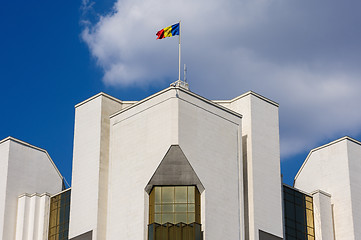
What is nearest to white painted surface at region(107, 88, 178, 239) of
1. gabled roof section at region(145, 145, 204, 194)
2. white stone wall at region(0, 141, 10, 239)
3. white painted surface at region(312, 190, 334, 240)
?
gabled roof section at region(145, 145, 204, 194)

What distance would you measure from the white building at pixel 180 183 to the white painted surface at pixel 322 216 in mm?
83

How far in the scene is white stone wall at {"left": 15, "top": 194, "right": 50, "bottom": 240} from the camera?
82.6 m

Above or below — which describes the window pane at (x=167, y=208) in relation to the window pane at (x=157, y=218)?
above

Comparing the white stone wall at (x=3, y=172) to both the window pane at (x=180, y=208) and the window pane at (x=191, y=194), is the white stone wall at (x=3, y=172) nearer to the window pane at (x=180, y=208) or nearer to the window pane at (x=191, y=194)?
the window pane at (x=180, y=208)

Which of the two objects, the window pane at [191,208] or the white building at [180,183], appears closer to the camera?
the window pane at [191,208]

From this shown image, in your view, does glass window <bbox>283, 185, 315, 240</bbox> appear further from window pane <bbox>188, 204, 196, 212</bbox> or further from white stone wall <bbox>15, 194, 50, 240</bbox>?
white stone wall <bbox>15, 194, 50, 240</bbox>

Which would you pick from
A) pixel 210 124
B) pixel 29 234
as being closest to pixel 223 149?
pixel 210 124

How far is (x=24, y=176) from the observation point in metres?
85.6

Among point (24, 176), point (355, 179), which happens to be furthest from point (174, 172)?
point (355, 179)

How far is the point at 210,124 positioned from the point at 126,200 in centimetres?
855

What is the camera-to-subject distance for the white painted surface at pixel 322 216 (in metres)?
81.1

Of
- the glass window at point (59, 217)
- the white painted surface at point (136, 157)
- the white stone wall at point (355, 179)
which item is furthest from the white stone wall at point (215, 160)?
the glass window at point (59, 217)

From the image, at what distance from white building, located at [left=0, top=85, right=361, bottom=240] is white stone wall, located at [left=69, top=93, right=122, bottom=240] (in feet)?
0.27

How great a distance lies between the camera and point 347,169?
273 ft
